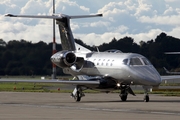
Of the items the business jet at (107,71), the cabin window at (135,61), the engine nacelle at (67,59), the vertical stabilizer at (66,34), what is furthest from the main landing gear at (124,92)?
the vertical stabilizer at (66,34)

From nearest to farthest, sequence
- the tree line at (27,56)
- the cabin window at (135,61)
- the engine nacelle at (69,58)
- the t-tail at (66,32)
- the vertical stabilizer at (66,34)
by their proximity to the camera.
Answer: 1. the cabin window at (135,61)
2. the engine nacelle at (69,58)
3. the t-tail at (66,32)
4. the vertical stabilizer at (66,34)
5. the tree line at (27,56)

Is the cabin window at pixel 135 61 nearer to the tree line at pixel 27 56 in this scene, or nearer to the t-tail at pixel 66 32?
the t-tail at pixel 66 32

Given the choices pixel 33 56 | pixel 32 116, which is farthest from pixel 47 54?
pixel 32 116

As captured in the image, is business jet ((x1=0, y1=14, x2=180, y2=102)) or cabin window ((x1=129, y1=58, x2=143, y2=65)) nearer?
business jet ((x1=0, y1=14, x2=180, y2=102))

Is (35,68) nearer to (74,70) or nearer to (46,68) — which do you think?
(46,68)

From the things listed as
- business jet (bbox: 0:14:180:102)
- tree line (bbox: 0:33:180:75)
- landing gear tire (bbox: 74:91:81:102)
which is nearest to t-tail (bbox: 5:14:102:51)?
business jet (bbox: 0:14:180:102)

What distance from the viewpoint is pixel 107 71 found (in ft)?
112

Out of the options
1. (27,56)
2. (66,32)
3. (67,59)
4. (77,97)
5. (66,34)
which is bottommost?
Result: (77,97)

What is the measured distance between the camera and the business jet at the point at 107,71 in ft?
104

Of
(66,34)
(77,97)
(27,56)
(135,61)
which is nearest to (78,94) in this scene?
(77,97)

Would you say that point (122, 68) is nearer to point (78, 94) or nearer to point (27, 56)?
point (78, 94)

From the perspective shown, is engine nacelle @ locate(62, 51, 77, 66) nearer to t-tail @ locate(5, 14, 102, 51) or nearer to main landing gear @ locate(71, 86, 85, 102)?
main landing gear @ locate(71, 86, 85, 102)

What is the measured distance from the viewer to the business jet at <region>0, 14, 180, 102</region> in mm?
31812

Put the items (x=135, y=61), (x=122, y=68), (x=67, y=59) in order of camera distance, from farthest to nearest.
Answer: (x=67, y=59) → (x=122, y=68) → (x=135, y=61)
